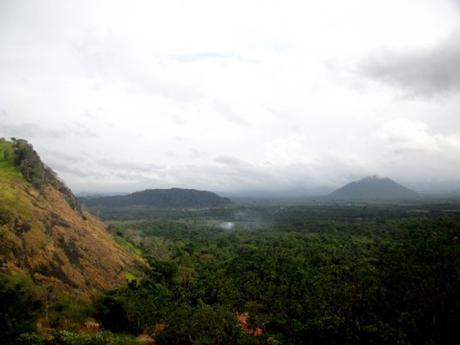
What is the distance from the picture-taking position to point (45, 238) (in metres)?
43.7

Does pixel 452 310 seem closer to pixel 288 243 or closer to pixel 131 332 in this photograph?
pixel 131 332

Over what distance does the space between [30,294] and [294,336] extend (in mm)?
23510

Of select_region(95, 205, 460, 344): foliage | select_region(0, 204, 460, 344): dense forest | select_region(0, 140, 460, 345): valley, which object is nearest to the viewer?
select_region(0, 204, 460, 344): dense forest

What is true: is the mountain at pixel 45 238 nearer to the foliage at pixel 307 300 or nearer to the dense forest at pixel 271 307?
the dense forest at pixel 271 307

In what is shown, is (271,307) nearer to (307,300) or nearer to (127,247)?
(307,300)

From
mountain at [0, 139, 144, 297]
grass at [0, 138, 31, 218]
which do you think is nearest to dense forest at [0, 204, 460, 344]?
mountain at [0, 139, 144, 297]

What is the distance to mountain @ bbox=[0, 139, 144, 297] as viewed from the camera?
129 ft

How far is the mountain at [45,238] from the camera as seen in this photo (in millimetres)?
39281

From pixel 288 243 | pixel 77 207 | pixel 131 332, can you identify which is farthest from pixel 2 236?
pixel 288 243

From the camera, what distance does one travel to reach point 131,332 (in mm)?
39438

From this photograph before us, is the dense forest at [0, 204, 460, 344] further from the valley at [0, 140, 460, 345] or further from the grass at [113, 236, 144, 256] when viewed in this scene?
the grass at [113, 236, 144, 256]

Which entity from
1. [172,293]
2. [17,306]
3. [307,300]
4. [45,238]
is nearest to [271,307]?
[307,300]

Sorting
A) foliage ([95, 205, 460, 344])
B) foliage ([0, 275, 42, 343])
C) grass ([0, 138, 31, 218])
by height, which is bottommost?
foliage ([95, 205, 460, 344])

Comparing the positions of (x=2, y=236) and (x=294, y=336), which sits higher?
(x=2, y=236)
